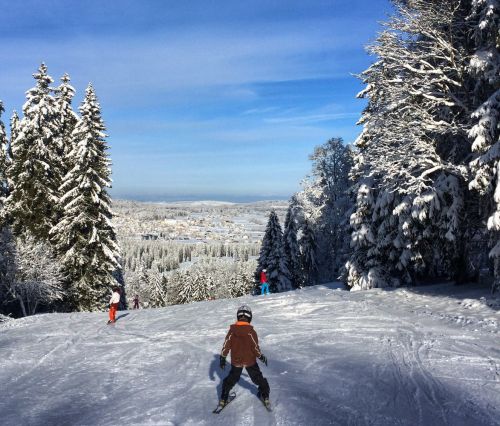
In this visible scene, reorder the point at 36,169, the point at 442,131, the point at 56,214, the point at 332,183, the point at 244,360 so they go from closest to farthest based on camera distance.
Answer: the point at 244,360 < the point at 442,131 < the point at 36,169 < the point at 56,214 < the point at 332,183

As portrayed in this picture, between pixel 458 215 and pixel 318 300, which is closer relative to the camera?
pixel 458 215

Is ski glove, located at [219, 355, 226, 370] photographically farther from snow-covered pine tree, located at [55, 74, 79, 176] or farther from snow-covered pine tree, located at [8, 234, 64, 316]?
snow-covered pine tree, located at [55, 74, 79, 176]

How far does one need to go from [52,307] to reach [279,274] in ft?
64.3

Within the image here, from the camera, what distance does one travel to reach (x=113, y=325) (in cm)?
1716

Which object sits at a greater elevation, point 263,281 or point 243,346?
point 243,346

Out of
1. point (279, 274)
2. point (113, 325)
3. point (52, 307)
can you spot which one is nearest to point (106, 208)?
point (52, 307)

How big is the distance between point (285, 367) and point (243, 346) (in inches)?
123

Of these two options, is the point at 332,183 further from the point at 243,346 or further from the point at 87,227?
the point at 243,346

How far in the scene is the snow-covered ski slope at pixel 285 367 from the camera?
7.94 m

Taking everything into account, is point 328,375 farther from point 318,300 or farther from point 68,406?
point 318,300

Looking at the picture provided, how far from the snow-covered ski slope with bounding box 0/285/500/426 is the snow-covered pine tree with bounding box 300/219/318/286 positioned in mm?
26772

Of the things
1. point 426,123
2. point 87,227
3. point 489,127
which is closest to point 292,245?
point 87,227

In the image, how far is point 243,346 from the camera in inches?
315

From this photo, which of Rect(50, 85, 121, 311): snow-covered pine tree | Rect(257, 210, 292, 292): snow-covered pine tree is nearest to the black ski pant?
Rect(50, 85, 121, 311): snow-covered pine tree
